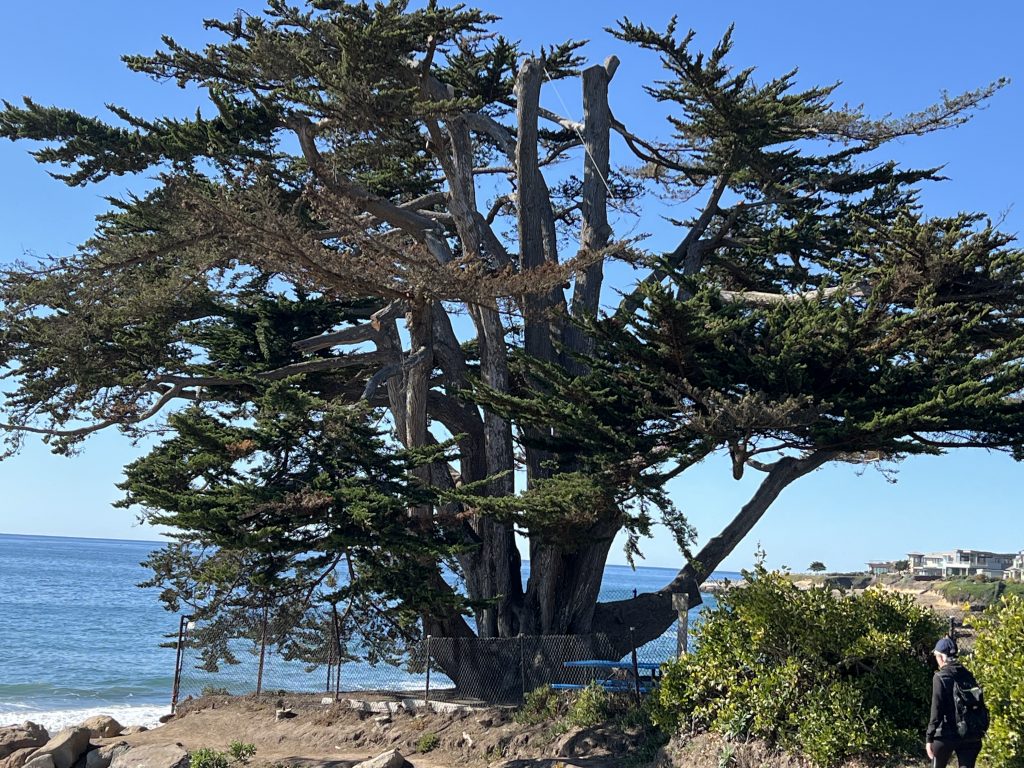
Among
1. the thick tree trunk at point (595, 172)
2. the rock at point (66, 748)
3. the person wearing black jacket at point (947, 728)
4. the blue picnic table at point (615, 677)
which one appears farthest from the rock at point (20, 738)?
the person wearing black jacket at point (947, 728)

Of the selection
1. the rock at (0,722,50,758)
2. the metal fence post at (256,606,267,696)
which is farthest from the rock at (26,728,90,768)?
the metal fence post at (256,606,267,696)

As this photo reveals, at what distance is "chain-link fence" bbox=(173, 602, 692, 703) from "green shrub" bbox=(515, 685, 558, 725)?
260 mm

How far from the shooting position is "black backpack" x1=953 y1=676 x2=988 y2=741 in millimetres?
7715

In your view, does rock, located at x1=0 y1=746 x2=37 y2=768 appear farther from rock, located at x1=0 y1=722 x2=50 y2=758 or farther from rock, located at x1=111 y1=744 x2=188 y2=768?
rock, located at x1=111 y1=744 x2=188 y2=768

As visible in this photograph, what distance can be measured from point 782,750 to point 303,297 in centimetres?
1043

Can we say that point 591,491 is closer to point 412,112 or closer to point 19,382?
point 412,112

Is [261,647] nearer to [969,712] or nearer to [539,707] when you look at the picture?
[539,707]

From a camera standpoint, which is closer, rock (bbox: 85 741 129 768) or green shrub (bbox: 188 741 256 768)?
green shrub (bbox: 188 741 256 768)

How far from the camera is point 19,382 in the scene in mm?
16078

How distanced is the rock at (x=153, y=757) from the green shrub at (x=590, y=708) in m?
4.80

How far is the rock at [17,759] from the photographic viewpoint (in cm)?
1422

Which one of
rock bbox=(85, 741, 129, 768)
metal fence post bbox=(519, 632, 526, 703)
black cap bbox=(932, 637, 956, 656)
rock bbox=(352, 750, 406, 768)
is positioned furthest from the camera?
metal fence post bbox=(519, 632, 526, 703)

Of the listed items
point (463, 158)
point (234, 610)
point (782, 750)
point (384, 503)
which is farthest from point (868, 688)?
point (463, 158)

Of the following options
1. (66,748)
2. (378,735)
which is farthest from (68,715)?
(378,735)
